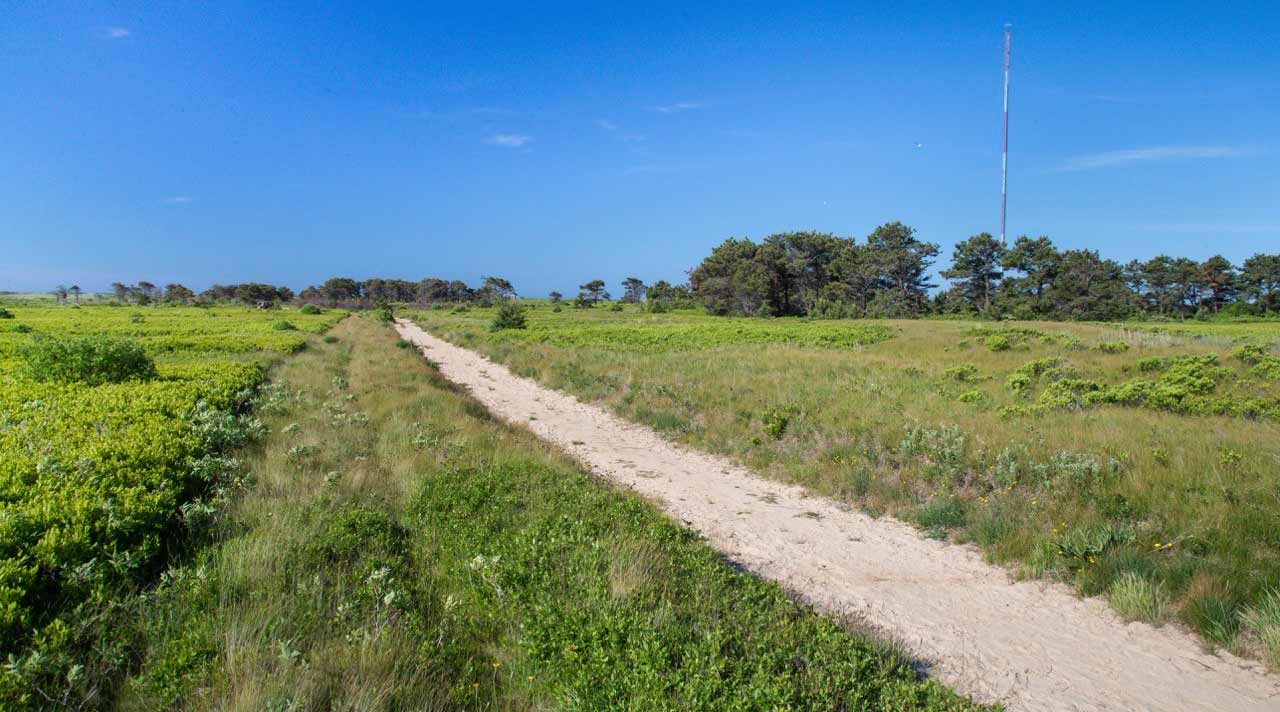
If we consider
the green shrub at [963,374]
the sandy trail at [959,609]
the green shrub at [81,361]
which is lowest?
the sandy trail at [959,609]

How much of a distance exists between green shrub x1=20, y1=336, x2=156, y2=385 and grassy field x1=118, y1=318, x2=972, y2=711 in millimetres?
7777

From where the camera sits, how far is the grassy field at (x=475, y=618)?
3.35 meters

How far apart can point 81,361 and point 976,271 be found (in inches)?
3439

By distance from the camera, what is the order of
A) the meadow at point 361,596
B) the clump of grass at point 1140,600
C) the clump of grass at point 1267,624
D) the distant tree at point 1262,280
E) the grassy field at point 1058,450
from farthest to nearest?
the distant tree at point 1262,280 → the grassy field at point 1058,450 → the clump of grass at point 1140,600 → the clump of grass at point 1267,624 → the meadow at point 361,596

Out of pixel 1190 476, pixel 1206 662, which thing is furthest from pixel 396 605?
pixel 1190 476

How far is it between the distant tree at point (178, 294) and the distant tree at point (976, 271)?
139 m

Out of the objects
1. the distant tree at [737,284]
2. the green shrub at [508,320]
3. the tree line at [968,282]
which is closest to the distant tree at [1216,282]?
the tree line at [968,282]

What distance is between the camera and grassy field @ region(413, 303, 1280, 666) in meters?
5.50

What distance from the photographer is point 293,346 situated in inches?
997

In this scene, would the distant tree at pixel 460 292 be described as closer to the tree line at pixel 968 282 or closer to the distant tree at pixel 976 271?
the tree line at pixel 968 282

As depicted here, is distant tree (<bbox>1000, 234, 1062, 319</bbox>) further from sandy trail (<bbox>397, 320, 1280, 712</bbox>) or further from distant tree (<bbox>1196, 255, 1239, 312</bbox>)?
sandy trail (<bbox>397, 320, 1280, 712</bbox>)

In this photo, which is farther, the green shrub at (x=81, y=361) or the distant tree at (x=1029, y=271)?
the distant tree at (x=1029, y=271)

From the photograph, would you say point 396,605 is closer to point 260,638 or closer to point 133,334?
point 260,638

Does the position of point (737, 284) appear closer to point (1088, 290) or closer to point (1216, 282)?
point (1088, 290)
